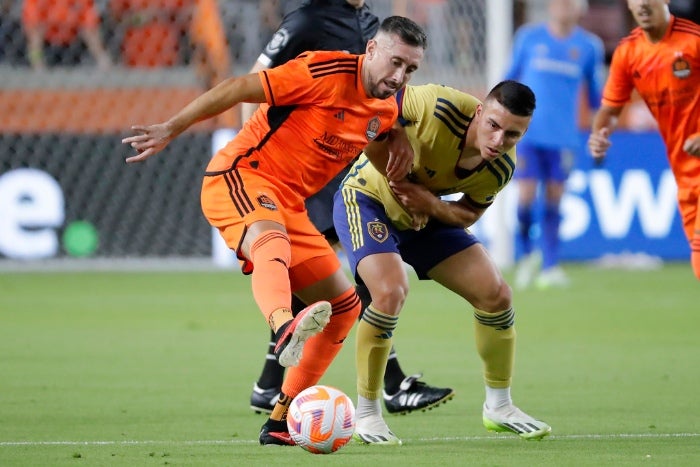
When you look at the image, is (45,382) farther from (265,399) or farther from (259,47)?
(259,47)

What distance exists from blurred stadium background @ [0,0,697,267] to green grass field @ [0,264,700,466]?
1041 millimetres

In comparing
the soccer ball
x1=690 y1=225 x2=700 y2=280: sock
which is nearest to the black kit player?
the soccer ball

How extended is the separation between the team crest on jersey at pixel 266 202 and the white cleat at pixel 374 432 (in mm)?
985

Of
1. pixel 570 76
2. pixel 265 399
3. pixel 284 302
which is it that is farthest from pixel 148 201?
pixel 284 302

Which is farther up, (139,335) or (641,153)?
(641,153)

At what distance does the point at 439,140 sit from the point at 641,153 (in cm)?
957

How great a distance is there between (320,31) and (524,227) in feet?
22.5

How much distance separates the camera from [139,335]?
31.6 ft

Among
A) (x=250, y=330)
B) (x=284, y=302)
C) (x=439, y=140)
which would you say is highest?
(x=439, y=140)

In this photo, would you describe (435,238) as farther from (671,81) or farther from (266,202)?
(671,81)

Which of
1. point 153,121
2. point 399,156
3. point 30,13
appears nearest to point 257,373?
point 399,156

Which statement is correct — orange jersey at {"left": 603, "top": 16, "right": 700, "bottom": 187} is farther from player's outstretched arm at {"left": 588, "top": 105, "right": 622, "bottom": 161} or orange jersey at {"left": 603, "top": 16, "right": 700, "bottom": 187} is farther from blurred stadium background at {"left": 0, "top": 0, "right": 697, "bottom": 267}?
blurred stadium background at {"left": 0, "top": 0, "right": 697, "bottom": 267}

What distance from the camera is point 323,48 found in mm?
7062

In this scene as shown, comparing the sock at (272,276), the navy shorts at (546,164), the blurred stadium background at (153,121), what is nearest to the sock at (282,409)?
the sock at (272,276)
